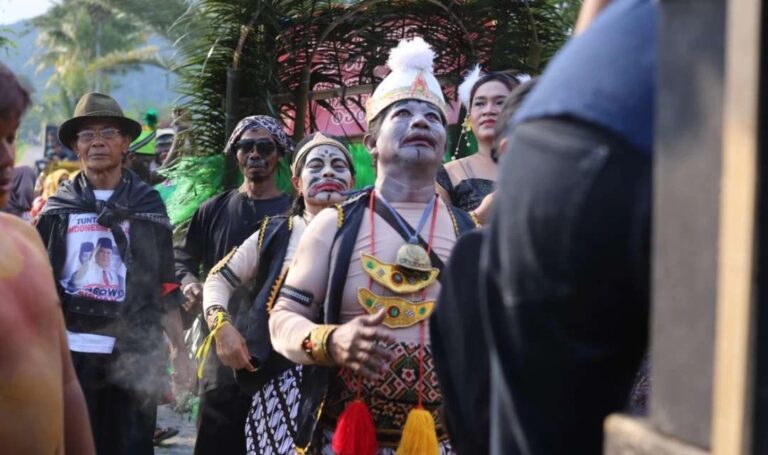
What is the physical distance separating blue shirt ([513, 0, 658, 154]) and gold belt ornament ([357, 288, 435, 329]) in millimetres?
2319

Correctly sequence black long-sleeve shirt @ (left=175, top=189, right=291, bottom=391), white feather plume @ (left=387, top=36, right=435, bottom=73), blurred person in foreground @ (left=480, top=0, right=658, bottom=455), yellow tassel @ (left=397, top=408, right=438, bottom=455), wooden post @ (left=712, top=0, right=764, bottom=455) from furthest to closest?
Result: 1. black long-sleeve shirt @ (left=175, top=189, right=291, bottom=391)
2. white feather plume @ (left=387, top=36, right=435, bottom=73)
3. yellow tassel @ (left=397, top=408, right=438, bottom=455)
4. blurred person in foreground @ (left=480, top=0, right=658, bottom=455)
5. wooden post @ (left=712, top=0, right=764, bottom=455)

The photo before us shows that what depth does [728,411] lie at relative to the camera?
1434 mm

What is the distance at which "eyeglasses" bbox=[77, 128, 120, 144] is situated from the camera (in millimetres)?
6789

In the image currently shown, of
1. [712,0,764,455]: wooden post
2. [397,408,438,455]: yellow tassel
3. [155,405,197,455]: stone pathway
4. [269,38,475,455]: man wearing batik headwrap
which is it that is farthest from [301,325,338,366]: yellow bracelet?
[155,405,197,455]: stone pathway

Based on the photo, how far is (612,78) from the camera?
1.75 m

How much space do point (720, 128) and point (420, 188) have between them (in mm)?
2934

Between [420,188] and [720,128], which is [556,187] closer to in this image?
[720,128]

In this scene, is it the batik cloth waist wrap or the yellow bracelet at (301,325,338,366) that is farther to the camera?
the batik cloth waist wrap

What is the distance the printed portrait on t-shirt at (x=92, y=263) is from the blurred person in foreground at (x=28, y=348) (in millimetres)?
3475

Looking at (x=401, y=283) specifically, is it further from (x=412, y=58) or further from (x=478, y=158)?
(x=478, y=158)

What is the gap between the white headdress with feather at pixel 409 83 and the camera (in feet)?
14.8

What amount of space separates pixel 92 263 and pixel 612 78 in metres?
5.00

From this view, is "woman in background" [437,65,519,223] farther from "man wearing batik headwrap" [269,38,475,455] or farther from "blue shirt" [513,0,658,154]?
"blue shirt" [513,0,658,154]

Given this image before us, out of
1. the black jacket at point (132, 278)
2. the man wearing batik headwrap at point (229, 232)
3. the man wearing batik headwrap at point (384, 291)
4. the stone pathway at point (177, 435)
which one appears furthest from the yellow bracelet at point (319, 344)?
the stone pathway at point (177, 435)
